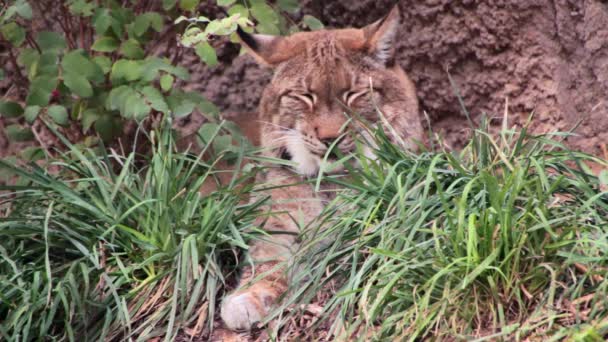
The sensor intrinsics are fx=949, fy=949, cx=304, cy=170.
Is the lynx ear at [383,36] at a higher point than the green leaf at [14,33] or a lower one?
higher

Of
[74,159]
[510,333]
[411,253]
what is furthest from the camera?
[74,159]

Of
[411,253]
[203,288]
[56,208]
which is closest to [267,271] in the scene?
[203,288]

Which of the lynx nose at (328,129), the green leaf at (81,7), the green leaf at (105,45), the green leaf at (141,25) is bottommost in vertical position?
the lynx nose at (328,129)

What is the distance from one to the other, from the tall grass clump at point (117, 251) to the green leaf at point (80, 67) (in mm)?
348

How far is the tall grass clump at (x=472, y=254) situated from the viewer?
123 inches

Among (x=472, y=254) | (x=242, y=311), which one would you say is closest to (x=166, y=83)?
(x=242, y=311)

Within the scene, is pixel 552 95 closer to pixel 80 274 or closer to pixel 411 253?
pixel 411 253

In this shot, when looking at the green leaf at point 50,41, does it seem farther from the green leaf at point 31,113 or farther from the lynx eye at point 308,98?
the lynx eye at point 308,98

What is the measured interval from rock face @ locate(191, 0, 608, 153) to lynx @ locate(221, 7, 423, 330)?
0.75 feet

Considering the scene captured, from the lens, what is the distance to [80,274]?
3.79 m

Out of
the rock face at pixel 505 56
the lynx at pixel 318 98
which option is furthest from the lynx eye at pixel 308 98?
the rock face at pixel 505 56

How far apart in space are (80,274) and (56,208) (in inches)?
17.6

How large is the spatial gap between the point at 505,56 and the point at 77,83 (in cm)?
242

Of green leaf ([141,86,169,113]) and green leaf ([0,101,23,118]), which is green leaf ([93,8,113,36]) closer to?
green leaf ([141,86,169,113])
